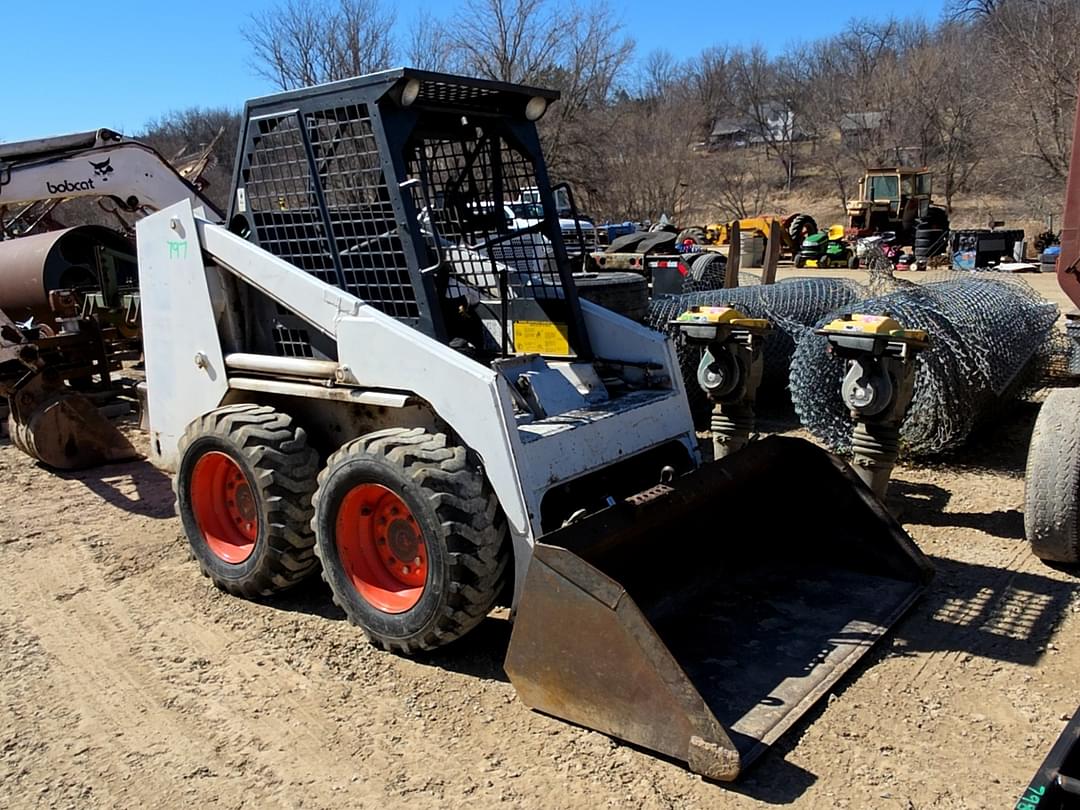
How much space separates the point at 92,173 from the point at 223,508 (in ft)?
15.8

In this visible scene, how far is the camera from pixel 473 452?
380cm

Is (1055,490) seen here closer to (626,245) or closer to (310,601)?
(310,601)

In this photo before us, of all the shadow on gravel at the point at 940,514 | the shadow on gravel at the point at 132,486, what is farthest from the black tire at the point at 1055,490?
the shadow on gravel at the point at 132,486

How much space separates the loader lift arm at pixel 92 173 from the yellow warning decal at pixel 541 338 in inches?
172

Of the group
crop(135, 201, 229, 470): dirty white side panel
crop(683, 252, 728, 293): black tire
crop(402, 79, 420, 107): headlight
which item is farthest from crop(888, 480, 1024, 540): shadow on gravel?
crop(683, 252, 728, 293): black tire

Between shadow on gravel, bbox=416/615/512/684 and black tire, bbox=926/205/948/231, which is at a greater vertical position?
black tire, bbox=926/205/948/231

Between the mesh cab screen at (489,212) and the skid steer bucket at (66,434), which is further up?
the mesh cab screen at (489,212)

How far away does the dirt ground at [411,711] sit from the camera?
3.12 metres

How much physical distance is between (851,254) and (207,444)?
22.8 metres

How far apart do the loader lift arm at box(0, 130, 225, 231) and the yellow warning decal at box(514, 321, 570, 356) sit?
437 centimetres

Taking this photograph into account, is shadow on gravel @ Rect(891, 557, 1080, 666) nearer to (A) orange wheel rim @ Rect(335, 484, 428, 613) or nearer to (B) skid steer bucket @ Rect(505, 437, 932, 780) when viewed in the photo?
(B) skid steer bucket @ Rect(505, 437, 932, 780)

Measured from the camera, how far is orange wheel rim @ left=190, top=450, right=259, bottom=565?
4.87 m

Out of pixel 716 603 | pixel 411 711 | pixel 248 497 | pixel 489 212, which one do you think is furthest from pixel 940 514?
pixel 248 497

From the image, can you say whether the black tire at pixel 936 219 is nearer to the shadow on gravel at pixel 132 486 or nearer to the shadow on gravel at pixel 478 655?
the shadow on gravel at pixel 132 486
